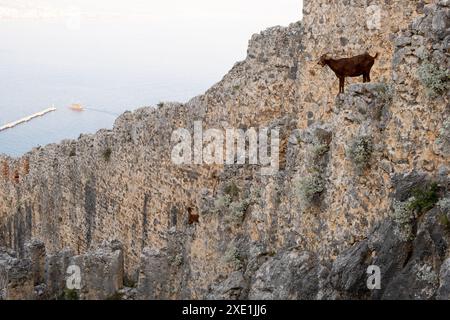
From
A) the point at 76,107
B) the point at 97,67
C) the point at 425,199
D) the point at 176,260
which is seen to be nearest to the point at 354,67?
the point at 425,199

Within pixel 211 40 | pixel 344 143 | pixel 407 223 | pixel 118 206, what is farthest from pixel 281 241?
pixel 211 40

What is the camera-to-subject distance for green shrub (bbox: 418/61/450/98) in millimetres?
7547

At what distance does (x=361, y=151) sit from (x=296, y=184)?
4.51ft

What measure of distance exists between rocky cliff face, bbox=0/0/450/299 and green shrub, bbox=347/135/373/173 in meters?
0.02

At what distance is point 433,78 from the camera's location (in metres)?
7.60

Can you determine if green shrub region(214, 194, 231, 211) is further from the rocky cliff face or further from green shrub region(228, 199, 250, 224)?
green shrub region(228, 199, 250, 224)

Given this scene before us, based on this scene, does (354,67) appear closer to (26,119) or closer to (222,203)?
(222,203)

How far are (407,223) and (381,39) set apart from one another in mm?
4830

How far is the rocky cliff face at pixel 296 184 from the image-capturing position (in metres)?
7.60

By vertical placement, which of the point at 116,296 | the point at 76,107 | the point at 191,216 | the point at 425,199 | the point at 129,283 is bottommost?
the point at 129,283

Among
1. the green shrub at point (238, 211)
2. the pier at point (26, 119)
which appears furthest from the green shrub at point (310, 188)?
the pier at point (26, 119)

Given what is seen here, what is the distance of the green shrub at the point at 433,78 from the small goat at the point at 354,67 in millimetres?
3519

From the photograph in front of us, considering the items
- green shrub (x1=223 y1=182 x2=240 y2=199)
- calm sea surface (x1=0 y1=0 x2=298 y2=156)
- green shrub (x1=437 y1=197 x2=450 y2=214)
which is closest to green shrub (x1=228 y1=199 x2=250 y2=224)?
green shrub (x1=223 y1=182 x2=240 y2=199)
